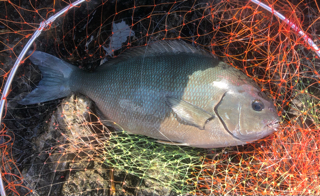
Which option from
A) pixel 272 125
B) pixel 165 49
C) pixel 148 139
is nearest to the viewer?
pixel 272 125

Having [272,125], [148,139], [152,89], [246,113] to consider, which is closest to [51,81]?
[152,89]

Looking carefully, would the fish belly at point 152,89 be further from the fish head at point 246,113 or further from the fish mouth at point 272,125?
the fish mouth at point 272,125

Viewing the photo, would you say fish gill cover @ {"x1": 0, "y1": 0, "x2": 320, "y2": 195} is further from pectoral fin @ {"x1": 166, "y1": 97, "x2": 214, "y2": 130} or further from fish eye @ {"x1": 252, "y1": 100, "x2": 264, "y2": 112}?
pectoral fin @ {"x1": 166, "y1": 97, "x2": 214, "y2": 130}

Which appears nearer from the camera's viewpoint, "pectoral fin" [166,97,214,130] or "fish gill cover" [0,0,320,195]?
"pectoral fin" [166,97,214,130]

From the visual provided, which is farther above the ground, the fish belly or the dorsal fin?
the dorsal fin

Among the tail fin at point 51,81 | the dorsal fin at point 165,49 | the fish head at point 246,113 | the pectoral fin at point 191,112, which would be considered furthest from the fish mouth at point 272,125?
the tail fin at point 51,81

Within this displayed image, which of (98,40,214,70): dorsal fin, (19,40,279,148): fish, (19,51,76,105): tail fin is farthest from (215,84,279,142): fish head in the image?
(19,51,76,105): tail fin

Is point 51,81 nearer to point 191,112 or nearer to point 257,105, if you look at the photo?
point 191,112
